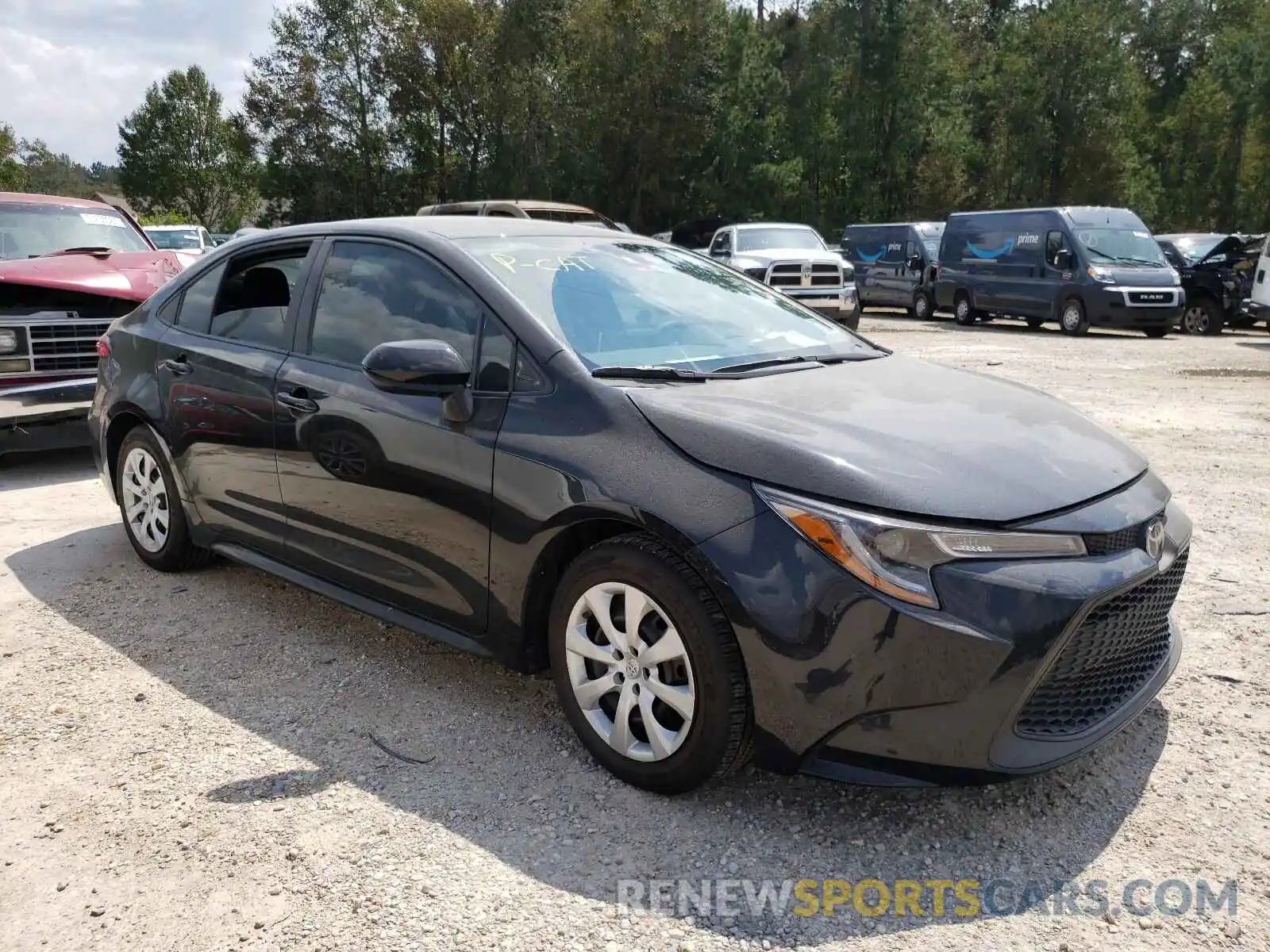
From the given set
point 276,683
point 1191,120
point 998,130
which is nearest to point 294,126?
point 998,130

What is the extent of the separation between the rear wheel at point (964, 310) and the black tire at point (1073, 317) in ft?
7.41

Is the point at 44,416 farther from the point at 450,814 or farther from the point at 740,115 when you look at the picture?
the point at 740,115

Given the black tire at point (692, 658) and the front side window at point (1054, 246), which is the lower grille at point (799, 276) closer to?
the front side window at point (1054, 246)

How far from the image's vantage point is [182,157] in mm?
58812

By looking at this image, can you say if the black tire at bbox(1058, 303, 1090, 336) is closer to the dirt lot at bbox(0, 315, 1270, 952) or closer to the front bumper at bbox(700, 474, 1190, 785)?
the dirt lot at bbox(0, 315, 1270, 952)

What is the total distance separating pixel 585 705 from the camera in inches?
119

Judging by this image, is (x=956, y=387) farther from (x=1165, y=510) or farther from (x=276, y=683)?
(x=276, y=683)

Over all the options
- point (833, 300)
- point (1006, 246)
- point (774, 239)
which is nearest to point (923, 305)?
point (1006, 246)

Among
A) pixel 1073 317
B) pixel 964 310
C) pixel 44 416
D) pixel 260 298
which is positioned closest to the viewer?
pixel 260 298

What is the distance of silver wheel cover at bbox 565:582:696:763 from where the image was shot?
278 cm

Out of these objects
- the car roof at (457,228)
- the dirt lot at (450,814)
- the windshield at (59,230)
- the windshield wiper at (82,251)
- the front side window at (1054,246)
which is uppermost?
the front side window at (1054,246)

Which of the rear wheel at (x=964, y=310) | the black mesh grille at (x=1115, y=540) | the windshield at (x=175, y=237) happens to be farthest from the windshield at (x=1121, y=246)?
the black mesh grille at (x=1115, y=540)

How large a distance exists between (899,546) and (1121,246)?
57.3 feet

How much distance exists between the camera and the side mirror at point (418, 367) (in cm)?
315
